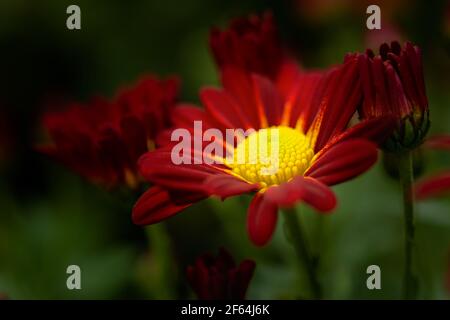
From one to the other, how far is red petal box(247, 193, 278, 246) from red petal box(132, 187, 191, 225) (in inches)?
2.2

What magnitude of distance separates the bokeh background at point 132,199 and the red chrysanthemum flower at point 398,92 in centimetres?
16

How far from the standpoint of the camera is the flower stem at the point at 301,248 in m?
0.67

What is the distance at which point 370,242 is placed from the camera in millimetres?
994

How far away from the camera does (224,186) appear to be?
0.59 metres

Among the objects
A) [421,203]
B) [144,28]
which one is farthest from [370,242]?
[144,28]

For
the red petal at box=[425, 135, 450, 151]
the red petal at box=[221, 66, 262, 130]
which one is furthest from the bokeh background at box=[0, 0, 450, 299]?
the red petal at box=[221, 66, 262, 130]

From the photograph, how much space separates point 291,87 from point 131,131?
0.62ft

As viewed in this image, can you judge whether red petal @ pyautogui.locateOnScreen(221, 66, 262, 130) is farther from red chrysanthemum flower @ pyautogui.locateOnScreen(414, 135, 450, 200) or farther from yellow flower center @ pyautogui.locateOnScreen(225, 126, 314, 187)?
Answer: red chrysanthemum flower @ pyautogui.locateOnScreen(414, 135, 450, 200)

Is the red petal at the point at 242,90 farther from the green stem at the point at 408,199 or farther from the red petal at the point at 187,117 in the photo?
the green stem at the point at 408,199

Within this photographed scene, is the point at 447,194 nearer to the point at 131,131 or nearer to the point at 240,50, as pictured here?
the point at 240,50

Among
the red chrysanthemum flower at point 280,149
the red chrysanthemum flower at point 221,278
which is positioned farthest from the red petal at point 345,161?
the red chrysanthemum flower at point 221,278

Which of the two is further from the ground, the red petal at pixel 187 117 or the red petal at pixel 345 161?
the red petal at pixel 187 117

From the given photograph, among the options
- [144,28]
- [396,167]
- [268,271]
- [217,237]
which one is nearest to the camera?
[396,167]

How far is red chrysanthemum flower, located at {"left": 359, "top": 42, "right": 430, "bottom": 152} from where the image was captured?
2.04 feet
